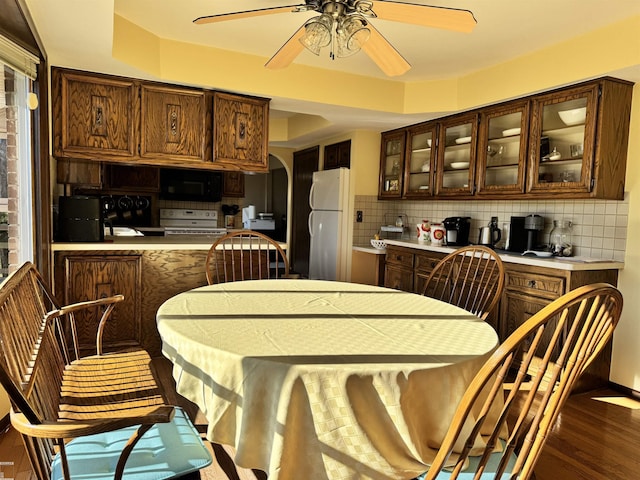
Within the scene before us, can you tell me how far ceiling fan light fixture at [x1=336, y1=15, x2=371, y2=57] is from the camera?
6.30 feet

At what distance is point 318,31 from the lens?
1.96 metres

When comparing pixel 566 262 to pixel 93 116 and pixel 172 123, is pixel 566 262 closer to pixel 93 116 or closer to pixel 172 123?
pixel 172 123

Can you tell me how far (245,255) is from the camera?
3.48 m

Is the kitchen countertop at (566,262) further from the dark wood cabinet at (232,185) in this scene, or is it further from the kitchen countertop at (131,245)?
the dark wood cabinet at (232,185)

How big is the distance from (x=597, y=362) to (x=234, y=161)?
117 inches

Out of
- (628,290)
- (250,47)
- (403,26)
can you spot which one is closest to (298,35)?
(403,26)

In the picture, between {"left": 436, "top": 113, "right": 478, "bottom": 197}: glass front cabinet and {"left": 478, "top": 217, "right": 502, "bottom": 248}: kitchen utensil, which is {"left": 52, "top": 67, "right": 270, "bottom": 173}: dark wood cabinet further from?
{"left": 478, "top": 217, "right": 502, "bottom": 248}: kitchen utensil

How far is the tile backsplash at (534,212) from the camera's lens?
3.03 metres

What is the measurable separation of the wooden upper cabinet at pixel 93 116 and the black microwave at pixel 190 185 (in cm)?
296

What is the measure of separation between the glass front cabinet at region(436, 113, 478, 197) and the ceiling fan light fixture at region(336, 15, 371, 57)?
211 cm

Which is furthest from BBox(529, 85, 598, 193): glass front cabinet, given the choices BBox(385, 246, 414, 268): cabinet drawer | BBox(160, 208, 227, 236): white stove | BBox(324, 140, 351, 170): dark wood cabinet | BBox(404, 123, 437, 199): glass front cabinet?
BBox(160, 208, 227, 236): white stove

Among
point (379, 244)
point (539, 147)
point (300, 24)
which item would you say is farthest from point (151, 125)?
point (539, 147)

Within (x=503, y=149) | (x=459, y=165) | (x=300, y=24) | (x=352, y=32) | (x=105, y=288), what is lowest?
(x=105, y=288)

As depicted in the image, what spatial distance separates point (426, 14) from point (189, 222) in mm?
5367
